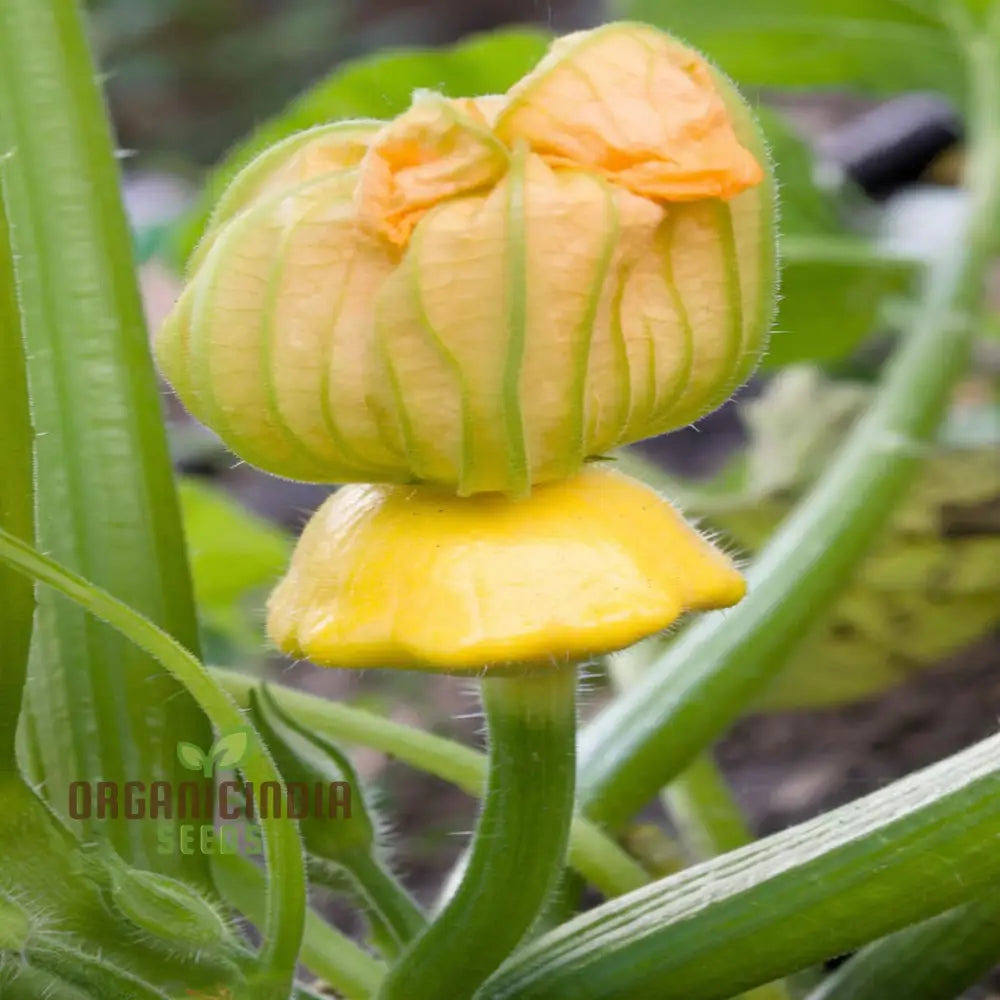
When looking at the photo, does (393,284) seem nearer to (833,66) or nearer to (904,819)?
(904,819)

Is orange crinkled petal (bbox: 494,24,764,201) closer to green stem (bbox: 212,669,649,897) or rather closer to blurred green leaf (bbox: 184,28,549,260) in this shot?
green stem (bbox: 212,669,649,897)

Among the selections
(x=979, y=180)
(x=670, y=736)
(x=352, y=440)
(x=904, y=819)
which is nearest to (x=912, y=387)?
(x=979, y=180)

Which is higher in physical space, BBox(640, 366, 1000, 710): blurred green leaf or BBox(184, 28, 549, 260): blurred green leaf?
BBox(184, 28, 549, 260): blurred green leaf

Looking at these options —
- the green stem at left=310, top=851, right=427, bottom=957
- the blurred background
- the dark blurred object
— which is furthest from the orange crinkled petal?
the dark blurred object

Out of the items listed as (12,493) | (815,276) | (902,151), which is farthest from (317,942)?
(902,151)

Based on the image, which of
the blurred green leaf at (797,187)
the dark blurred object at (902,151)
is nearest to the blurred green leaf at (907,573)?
the blurred green leaf at (797,187)
